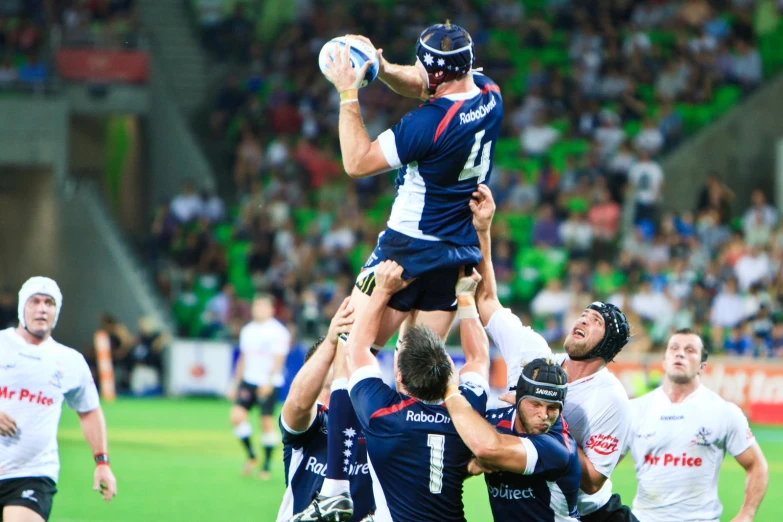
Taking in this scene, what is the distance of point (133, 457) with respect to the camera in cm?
1536

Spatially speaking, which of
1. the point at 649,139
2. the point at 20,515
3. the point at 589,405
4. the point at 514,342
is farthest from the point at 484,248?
the point at 649,139

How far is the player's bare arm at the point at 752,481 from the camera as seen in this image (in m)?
7.30

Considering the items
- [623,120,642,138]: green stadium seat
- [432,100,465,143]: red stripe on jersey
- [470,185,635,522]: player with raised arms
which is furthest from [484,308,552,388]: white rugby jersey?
[623,120,642,138]: green stadium seat

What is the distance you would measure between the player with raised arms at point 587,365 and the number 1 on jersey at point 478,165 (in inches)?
3.3

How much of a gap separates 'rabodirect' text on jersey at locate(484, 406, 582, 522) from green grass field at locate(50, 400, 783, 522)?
559 centimetres

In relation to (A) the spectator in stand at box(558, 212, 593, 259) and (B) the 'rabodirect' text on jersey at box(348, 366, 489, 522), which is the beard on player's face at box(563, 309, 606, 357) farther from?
(A) the spectator in stand at box(558, 212, 593, 259)

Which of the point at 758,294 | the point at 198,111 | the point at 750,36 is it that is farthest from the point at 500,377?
the point at 198,111

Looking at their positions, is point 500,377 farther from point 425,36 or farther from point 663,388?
point 425,36

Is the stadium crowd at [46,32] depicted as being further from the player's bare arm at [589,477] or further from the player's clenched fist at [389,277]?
the player's bare arm at [589,477]

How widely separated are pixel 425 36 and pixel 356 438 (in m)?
2.14

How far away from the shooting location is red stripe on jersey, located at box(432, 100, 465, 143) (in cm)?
617

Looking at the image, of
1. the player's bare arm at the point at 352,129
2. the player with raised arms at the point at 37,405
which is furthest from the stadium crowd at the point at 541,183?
the player's bare arm at the point at 352,129

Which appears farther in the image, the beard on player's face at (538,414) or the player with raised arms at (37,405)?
the player with raised arms at (37,405)

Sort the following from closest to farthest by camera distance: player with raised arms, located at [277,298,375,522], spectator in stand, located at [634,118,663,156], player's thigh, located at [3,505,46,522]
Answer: player with raised arms, located at [277,298,375,522] < player's thigh, located at [3,505,46,522] < spectator in stand, located at [634,118,663,156]
